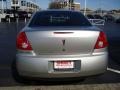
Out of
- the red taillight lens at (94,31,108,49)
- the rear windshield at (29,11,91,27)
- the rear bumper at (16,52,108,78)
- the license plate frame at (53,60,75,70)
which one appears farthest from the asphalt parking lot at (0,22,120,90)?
the rear windshield at (29,11,91,27)

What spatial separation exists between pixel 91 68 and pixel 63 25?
1.13 meters

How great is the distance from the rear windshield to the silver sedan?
583 mm

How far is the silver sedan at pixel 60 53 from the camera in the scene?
19.1 feet

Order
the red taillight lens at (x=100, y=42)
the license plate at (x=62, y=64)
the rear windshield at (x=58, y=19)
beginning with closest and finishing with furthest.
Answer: the license plate at (x=62, y=64) → the red taillight lens at (x=100, y=42) → the rear windshield at (x=58, y=19)

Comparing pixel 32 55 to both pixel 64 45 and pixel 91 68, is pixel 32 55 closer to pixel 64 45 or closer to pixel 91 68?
pixel 64 45

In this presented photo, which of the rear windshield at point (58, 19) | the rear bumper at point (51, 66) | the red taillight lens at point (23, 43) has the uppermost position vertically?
the rear windshield at point (58, 19)

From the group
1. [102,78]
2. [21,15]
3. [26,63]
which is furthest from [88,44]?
[21,15]

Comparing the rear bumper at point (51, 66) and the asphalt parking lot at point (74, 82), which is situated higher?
the rear bumper at point (51, 66)

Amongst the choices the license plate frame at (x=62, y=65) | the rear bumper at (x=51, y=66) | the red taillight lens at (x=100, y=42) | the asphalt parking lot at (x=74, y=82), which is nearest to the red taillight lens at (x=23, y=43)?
the rear bumper at (x=51, y=66)

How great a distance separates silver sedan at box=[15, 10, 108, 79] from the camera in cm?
581

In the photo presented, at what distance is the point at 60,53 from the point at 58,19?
125 centimetres

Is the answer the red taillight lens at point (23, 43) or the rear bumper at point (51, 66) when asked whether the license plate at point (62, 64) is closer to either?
the rear bumper at point (51, 66)

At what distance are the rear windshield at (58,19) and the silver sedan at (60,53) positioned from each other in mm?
583

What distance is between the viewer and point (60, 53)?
5.84 m
